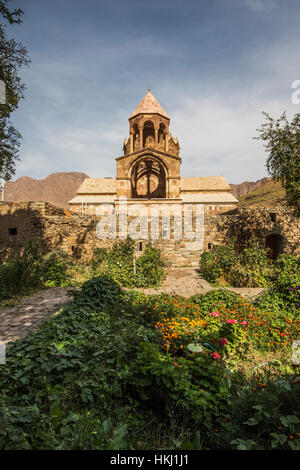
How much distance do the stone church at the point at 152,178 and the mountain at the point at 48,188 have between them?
2061 inches

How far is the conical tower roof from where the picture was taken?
23.1m

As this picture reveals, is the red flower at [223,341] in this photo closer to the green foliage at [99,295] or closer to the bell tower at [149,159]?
the green foliage at [99,295]

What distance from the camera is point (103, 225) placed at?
11453 mm

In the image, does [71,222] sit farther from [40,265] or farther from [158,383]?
[158,383]

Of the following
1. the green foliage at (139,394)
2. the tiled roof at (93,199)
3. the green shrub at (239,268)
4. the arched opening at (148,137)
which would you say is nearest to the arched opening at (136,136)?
the arched opening at (148,137)

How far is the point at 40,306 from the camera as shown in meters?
5.65

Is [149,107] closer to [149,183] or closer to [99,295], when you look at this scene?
[149,183]

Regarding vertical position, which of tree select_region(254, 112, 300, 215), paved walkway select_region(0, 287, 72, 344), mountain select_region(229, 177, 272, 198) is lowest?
paved walkway select_region(0, 287, 72, 344)

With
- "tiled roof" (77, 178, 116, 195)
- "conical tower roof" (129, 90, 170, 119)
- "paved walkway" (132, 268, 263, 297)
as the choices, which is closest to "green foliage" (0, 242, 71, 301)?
"paved walkway" (132, 268, 263, 297)

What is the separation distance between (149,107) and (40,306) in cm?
2364

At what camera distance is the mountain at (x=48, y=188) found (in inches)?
3004

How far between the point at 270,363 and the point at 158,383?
215 cm

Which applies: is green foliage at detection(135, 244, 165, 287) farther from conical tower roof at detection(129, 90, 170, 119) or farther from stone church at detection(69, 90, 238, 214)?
conical tower roof at detection(129, 90, 170, 119)
